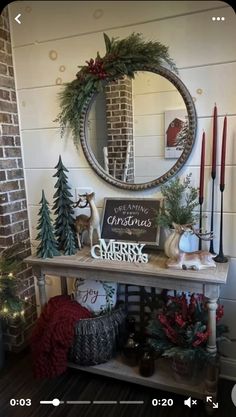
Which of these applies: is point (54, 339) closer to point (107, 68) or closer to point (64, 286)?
point (64, 286)

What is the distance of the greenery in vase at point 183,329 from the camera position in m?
1.19

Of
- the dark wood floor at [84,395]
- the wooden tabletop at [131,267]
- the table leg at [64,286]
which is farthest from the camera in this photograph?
the table leg at [64,286]

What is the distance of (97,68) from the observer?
1.32 m

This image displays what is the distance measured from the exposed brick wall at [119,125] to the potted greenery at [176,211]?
0.22m

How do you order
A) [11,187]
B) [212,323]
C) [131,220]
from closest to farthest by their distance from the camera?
1. [212,323]
2. [131,220]
3. [11,187]

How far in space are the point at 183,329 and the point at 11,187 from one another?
3.55 feet

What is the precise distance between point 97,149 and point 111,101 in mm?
228

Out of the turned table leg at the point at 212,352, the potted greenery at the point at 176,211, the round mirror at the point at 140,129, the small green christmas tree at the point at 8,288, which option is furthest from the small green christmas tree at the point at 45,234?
the turned table leg at the point at 212,352

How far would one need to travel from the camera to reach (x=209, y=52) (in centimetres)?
117

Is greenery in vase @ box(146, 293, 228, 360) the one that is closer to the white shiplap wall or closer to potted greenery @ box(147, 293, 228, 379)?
potted greenery @ box(147, 293, 228, 379)

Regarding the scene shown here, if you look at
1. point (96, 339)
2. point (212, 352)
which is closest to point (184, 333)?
point (212, 352)

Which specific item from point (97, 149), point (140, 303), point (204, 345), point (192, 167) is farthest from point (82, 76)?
point (204, 345)
